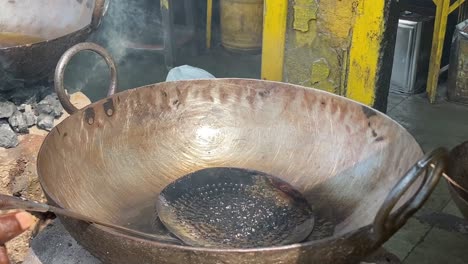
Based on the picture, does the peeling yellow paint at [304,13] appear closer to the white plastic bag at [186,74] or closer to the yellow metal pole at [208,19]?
the white plastic bag at [186,74]

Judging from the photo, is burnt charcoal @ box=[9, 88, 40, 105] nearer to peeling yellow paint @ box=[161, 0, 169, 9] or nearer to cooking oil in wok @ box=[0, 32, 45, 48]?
cooking oil in wok @ box=[0, 32, 45, 48]

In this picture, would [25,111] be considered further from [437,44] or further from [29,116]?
[437,44]

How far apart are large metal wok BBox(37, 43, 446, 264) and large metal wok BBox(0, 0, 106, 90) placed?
805 mm

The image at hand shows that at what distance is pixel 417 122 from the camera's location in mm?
4824

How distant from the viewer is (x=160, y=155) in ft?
8.52

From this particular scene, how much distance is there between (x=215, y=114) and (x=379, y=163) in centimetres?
87

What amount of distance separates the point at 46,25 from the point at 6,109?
117 centimetres

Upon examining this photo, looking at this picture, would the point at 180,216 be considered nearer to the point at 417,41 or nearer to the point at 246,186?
the point at 246,186

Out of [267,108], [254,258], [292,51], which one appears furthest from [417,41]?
[254,258]

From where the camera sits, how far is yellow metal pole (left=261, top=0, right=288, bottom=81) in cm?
400

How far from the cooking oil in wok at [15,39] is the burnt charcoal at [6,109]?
2.16 ft

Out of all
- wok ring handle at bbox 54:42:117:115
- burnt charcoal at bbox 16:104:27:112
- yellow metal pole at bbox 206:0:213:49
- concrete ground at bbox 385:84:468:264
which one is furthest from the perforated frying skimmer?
yellow metal pole at bbox 206:0:213:49

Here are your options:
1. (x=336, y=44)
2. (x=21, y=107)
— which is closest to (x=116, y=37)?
(x=21, y=107)

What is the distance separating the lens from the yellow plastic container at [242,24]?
5.93 meters
